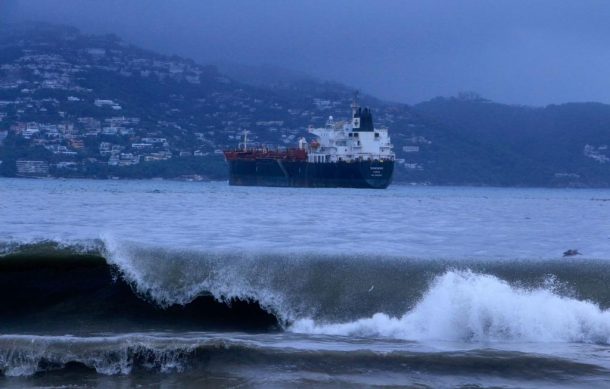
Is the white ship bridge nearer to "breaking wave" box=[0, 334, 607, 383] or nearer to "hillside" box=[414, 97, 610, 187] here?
"hillside" box=[414, 97, 610, 187]

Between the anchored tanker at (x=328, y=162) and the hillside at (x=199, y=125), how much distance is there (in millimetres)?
12006

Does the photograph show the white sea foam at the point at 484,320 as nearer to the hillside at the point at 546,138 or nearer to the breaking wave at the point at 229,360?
the breaking wave at the point at 229,360

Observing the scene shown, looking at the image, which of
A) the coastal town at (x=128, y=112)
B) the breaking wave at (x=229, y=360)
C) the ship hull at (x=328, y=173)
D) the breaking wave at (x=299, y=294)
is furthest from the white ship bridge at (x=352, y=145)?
the breaking wave at (x=229, y=360)

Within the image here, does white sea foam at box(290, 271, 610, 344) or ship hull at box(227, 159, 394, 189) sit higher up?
white sea foam at box(290, 271, 610, 344)

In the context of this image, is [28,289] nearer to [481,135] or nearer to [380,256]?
[380,256]

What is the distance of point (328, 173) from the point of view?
90062 mm

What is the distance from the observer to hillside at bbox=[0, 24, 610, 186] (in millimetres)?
101312

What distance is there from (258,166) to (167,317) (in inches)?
3112

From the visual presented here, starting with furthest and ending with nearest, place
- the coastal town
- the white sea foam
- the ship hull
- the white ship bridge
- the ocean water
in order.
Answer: the coastal town → the white ship bridge → the ship hull → the white sea foam → the ocean water

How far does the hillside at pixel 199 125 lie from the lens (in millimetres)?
101312

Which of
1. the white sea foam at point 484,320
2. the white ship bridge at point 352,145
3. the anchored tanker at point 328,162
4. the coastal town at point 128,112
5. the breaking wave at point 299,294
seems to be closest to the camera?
the white sea foam at point 484,320

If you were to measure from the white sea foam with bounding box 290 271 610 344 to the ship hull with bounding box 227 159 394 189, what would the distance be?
7572 centimetres

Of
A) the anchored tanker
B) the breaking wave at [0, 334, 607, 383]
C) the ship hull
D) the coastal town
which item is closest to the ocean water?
the breaking wave at [0, 334, 607, 383]

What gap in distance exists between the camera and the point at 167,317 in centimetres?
1382
